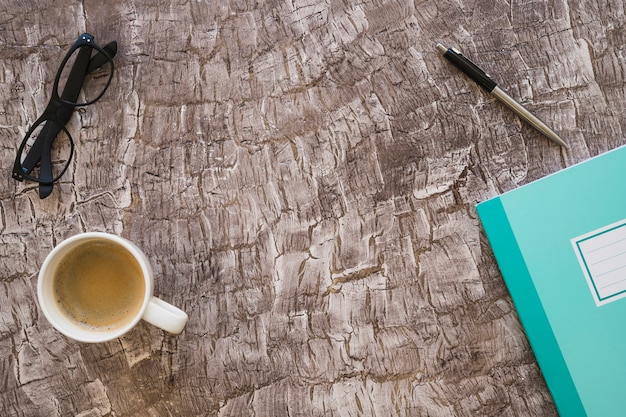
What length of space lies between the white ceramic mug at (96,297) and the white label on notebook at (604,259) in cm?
66

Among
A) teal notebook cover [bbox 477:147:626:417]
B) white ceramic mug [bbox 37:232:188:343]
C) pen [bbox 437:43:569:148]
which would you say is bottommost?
teal notebook cover [bbox 477:147:626:417]

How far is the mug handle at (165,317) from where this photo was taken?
33.4 inches

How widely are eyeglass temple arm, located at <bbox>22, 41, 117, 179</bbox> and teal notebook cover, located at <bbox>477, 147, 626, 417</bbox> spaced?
0.71m

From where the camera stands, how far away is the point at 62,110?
0.94 m

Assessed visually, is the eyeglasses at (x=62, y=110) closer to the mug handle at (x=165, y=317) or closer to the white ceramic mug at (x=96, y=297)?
the white ceramic mug at (x=96, y=297)

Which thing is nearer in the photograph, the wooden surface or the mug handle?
the mug handle

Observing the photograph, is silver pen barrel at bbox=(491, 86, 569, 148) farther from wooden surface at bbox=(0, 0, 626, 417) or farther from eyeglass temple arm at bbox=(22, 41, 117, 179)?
eyeglass temple arm at bbox=(22, 41, 117, 179)

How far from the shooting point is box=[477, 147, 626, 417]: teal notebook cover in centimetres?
91

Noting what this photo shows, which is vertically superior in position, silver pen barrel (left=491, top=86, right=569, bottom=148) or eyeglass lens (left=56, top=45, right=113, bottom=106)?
eyeglass lens (left=56, top=45, right=113, bottom=106)

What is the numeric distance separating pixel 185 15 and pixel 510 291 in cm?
73

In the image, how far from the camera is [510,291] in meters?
0.93

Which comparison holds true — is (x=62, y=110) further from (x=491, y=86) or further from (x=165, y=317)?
(x=491, y=86)

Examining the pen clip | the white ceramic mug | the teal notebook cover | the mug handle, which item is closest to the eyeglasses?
the white ceramic mug

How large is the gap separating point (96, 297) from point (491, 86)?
75 centimetres
